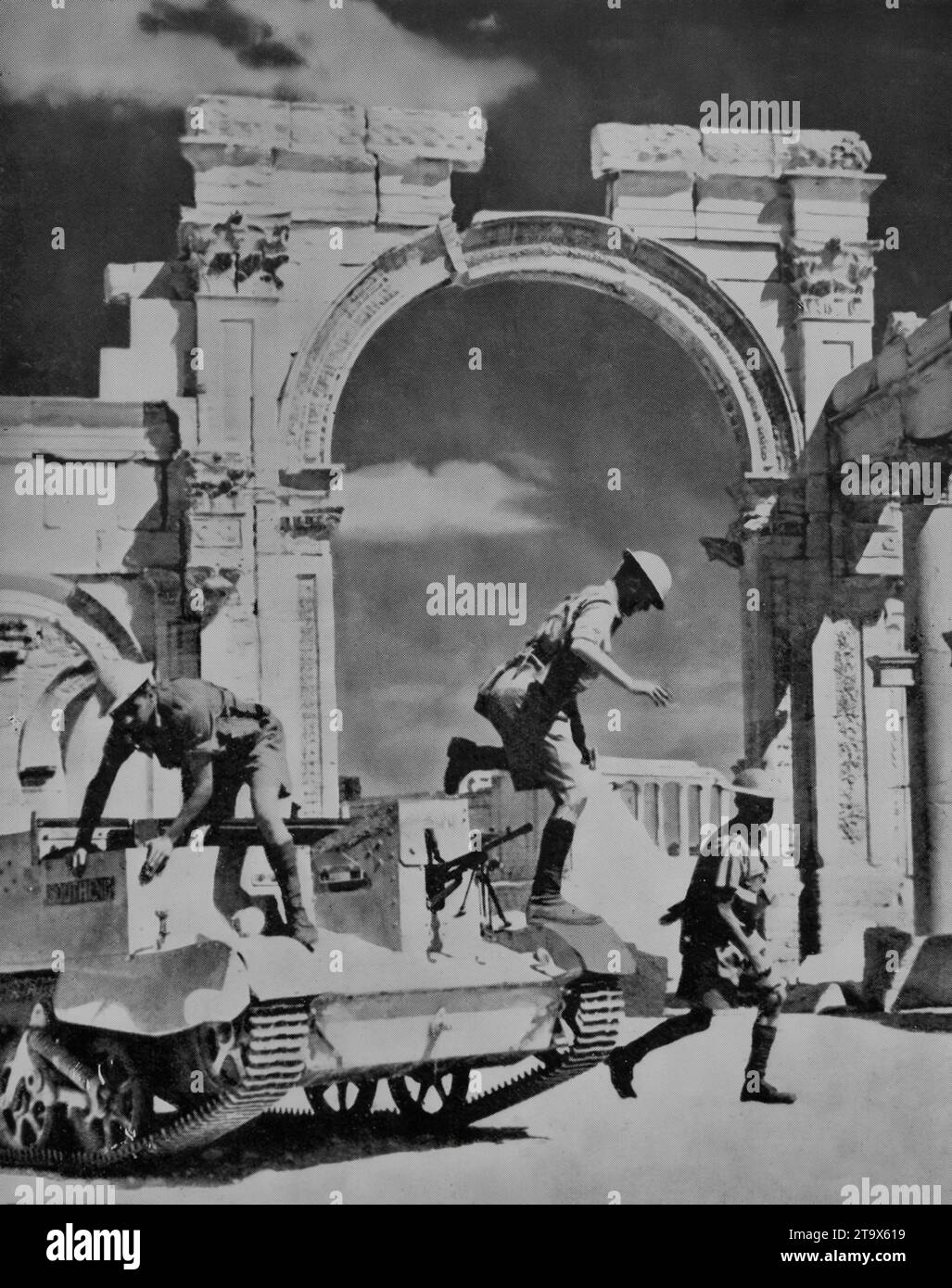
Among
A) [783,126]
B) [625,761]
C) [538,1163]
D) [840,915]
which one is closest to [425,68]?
[783,126]

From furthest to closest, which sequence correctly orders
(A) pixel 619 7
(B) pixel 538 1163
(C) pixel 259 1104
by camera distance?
(A) pixel 619 7
(B) pixel 538 1163
(C) pixel 259 1104

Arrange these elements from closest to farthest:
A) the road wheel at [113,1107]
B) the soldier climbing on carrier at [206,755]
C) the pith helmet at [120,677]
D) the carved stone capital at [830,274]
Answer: the road wheel at [113,1107] < the soldier climbing on carrier at [206,755] < the pith helmet at [120,677] < the carved stone capital at [830,274]

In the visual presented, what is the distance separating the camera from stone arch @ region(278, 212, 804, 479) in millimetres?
9016

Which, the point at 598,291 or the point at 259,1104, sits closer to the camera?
the point at 259,1104

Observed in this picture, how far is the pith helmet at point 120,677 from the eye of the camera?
8.79m

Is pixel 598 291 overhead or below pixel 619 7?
below

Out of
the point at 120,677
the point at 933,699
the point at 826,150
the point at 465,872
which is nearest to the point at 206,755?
the point at 120,677

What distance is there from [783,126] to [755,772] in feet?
11.0

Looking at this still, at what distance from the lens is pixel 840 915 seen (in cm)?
906
